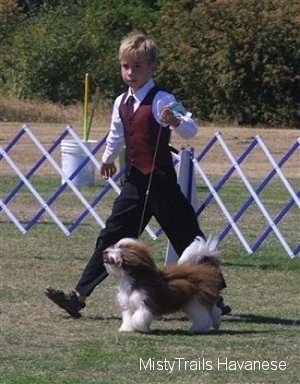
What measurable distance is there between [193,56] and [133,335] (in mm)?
24978

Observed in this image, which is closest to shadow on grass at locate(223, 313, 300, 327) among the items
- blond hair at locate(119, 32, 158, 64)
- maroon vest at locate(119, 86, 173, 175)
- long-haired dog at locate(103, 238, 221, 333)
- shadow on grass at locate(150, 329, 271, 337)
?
shadow on grass at locate(150, 329, 271, 337)

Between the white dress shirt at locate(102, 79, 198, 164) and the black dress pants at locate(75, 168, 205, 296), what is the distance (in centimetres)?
18

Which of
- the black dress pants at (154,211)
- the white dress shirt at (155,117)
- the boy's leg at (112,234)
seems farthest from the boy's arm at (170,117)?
the boy's leg at (112,234)

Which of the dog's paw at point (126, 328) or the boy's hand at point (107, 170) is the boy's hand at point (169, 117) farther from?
the dog's paw at point (126, 328)

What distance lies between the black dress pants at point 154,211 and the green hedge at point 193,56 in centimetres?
2332

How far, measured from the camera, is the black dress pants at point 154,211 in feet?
25.2

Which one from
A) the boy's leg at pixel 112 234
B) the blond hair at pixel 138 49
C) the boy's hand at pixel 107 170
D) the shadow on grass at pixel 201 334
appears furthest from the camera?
the boy's hand at pixel 107 170

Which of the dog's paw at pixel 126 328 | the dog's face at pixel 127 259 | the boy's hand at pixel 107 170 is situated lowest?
the dog's paw at pixel 126 328

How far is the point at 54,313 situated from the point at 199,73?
2407 cm

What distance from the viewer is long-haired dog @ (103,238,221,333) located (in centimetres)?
729

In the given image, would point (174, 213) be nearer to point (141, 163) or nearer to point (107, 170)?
point (141, 163)

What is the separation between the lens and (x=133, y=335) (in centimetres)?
729

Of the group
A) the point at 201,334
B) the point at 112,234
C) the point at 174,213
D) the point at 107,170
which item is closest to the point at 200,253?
the point at 174,213

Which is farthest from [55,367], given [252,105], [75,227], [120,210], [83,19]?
[83,19]
